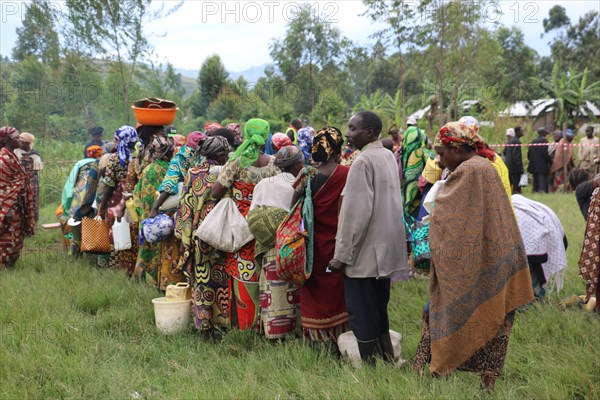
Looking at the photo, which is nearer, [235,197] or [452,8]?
[235,197]

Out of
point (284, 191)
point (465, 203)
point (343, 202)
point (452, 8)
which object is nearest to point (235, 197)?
point (284, 191)

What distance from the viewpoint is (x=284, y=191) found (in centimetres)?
457

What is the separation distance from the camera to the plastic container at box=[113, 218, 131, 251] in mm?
6711

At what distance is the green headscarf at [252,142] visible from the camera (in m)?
4.77

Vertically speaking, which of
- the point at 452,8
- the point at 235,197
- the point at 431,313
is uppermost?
the point at 452,8

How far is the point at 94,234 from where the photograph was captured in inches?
276

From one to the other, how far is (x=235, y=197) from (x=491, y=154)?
215cm

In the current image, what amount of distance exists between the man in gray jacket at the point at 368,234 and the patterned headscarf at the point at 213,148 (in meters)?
1.43

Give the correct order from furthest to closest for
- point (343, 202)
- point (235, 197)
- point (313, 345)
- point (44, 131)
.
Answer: point (44, 131), point (235, 197), point (313, 345), point (343, 202)

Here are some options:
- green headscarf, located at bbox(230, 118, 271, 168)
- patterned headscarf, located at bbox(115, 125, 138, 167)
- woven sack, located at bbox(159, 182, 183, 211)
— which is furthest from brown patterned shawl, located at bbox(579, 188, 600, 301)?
patterned headscarf, located at bbox(115, 125, 138, 167)

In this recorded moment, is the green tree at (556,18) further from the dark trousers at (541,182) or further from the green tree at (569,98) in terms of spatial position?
the dark trousers at (541,182)

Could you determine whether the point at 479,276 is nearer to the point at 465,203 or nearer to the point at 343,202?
the point at 465,203

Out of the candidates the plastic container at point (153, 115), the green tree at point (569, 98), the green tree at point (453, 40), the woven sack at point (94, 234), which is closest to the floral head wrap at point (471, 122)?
the plastic container at point (153, 115)

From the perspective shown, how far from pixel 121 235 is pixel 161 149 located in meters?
1.31
